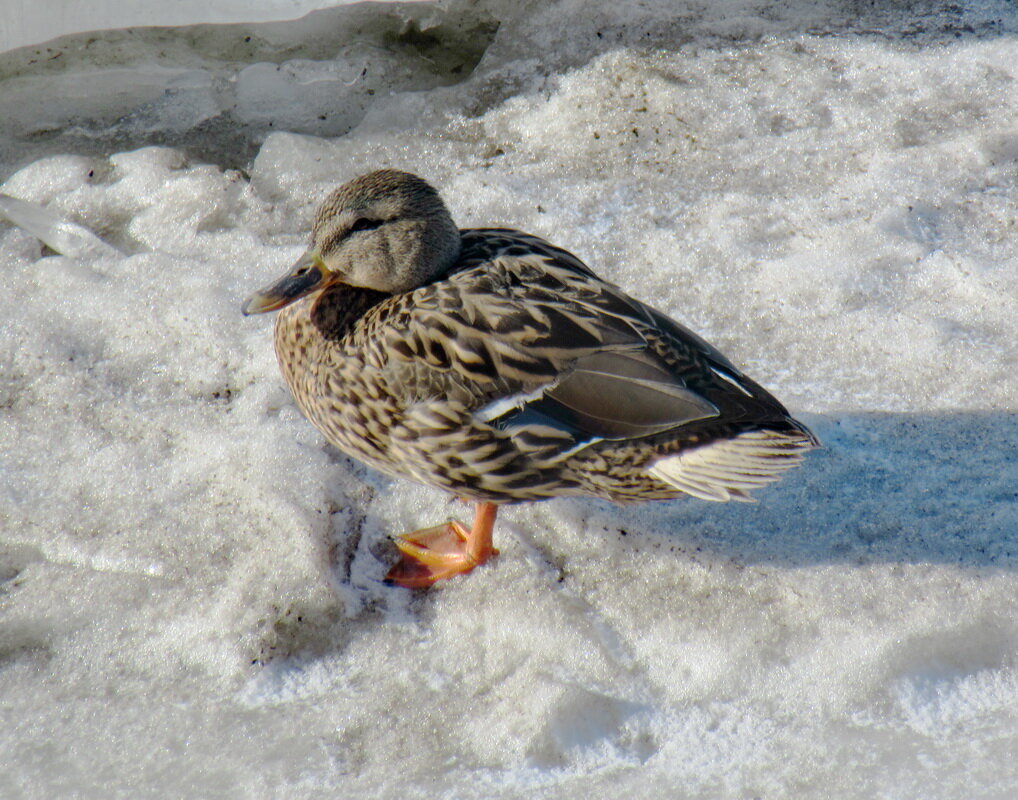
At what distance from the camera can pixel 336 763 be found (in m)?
2.75

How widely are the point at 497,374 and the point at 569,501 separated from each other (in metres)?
0.80

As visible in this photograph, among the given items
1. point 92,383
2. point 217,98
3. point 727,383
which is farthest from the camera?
point 217,98

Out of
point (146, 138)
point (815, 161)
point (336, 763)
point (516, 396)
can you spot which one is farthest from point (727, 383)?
point (146, 138)

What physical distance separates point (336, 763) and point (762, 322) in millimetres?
2342

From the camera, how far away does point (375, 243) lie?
308cm

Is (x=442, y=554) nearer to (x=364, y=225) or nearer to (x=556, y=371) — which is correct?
(x=556, y=371)

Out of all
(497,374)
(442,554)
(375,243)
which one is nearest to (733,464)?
(497,374)

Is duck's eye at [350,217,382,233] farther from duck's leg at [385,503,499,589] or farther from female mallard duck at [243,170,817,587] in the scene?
duck's leg at [385,503,499,589]

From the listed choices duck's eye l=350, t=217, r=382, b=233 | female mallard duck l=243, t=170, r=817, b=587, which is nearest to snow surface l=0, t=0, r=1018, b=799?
female mallard duck l=243, t=170, r=817, b=587

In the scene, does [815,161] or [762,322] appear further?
[815,161]

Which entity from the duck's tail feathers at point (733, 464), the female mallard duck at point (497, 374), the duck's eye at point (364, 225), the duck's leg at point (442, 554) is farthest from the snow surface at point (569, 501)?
the duck's eye at point (364, 225)

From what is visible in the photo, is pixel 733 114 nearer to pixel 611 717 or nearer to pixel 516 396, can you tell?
pixel 516 396

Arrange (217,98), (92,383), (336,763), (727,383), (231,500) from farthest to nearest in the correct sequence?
(217,98) < (92,383) < (231,500) < (727,383) < (336,763)

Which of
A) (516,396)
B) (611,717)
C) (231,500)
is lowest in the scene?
(611,717)
